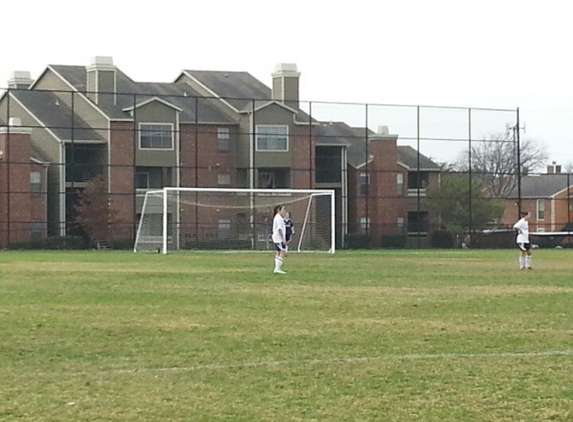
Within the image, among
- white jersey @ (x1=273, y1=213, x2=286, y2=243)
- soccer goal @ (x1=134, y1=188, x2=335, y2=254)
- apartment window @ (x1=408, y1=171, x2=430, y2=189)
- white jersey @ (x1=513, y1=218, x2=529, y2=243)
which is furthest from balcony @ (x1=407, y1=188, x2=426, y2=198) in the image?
white jersey @ (x1=273, y1=213, x2=286, y2=243)

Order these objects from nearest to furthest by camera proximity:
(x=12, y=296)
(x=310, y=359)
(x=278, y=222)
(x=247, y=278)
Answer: (x=310, y=359)
(x=12, y=296)
(x=247, y=278)
(x=278, y=222)

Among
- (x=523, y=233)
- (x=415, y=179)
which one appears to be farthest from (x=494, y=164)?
(x=523, y=233)

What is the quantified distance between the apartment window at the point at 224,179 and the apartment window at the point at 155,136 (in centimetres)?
363

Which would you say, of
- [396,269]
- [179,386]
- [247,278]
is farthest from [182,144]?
[179,386]

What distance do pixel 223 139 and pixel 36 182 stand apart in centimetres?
1215

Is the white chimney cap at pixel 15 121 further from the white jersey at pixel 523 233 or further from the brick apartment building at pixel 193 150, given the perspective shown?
the white jersey at pixel 523 233

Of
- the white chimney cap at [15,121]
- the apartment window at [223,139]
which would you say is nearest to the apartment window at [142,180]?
the apartment window at [223,139]

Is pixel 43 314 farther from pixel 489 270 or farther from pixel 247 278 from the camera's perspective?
pixel 489 270

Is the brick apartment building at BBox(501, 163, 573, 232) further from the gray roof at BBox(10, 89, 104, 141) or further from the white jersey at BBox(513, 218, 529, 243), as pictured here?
the white jersey at BBox(513, 218, 529, 243)

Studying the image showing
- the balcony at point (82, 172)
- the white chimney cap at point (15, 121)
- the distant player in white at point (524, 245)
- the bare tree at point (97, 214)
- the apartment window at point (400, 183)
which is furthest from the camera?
the apartment window at point (400, 183)

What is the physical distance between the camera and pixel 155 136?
7000cm

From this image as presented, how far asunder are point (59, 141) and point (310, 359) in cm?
5758

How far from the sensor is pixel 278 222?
3072 cm

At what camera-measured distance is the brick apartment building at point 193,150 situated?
6738 cm
